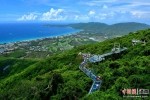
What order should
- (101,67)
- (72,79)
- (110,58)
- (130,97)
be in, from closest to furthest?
(130,97), (72,79), (101,67), (110,58)

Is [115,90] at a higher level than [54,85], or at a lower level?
higher

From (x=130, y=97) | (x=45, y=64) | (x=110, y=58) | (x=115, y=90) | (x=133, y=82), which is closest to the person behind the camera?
(x=130, y=97)

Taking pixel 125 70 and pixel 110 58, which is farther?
pixel 110 58

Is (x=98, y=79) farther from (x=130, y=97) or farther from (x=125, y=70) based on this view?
(x=130, y=97)

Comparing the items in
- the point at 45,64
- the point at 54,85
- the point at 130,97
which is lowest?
the point at 45,64

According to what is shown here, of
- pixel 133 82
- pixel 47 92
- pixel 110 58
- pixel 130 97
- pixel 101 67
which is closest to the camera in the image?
pixel 130 97

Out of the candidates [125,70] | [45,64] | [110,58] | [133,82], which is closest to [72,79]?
[125,70]

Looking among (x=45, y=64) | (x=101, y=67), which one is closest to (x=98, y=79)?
Answer: (x=101, y=67)

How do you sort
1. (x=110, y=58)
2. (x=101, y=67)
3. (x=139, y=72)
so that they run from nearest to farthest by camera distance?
(x=139, y=72) → (x=101, y=67) → (x=110, y=58)

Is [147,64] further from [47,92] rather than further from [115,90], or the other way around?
[47,92]
